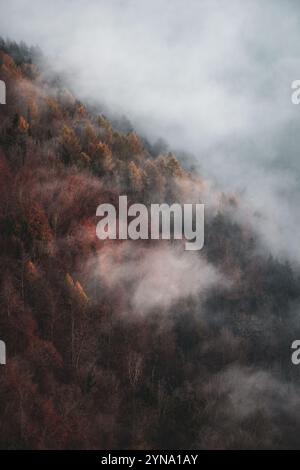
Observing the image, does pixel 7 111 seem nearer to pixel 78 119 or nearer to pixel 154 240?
pixel 78 119

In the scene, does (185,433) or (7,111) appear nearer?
(185,433)

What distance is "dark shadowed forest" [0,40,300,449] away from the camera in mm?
52344

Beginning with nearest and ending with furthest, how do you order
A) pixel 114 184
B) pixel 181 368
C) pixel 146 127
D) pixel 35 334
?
pixel 35 334 → pixel 181 368 → pixel 114 184 → pixel 146 127

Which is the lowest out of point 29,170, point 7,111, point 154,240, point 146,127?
point 154,240

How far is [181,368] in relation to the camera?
68.2 m

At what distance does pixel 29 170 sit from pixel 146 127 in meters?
129

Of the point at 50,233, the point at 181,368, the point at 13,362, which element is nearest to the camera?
the point at 13,362

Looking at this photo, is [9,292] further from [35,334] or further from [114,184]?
[114,184]

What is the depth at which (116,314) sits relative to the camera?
65.8 metres

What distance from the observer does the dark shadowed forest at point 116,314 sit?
172 ft

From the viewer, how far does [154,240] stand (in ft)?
274

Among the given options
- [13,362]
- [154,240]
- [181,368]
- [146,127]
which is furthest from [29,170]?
[146,127]
